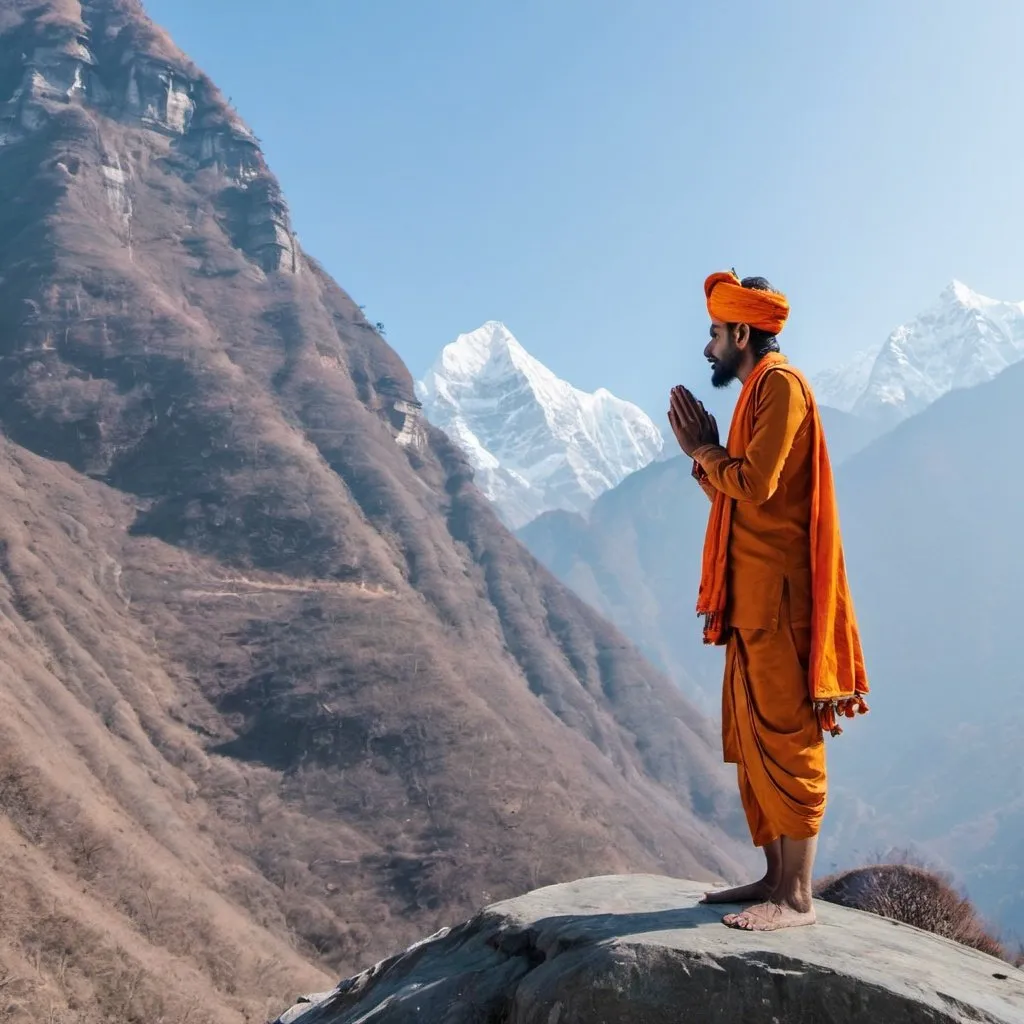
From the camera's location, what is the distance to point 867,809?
11850 cm

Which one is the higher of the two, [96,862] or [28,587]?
[28,587]

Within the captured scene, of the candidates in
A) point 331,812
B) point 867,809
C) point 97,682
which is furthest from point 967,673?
point 97,682

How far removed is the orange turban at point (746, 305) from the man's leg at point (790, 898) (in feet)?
7.59

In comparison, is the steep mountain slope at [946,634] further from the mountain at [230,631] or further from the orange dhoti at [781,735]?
the orange dhoti at [781,735]

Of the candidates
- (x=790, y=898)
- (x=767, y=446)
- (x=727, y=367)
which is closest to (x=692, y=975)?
(x=790, y=898)

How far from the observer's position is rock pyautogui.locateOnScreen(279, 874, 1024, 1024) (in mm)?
3361

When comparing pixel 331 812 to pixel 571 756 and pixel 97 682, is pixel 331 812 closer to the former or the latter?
pixel 97 682

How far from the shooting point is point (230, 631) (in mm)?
58219

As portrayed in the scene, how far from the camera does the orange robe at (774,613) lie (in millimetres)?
3949

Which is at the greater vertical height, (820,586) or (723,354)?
(723,354)

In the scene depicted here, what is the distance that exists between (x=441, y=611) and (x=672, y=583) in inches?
5250

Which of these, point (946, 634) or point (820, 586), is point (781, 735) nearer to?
point (820, 586)

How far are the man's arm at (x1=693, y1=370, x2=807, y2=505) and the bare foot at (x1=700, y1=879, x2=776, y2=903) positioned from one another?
1.72 m

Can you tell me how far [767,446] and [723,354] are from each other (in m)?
0.69
